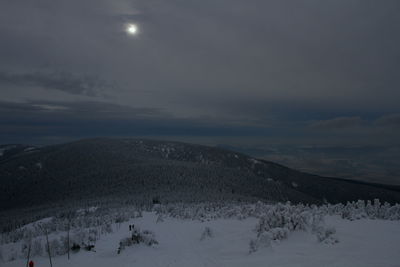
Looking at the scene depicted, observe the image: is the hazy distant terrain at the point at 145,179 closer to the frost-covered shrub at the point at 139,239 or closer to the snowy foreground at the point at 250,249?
the snowy foreground at the point at 250,249

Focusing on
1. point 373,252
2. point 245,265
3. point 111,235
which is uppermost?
point 373,252

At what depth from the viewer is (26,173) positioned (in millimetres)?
118125

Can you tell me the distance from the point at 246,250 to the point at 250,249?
1.50 ft

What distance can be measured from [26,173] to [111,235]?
123 metres

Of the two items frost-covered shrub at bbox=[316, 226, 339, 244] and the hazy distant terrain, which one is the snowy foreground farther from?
the hazy distant terrain

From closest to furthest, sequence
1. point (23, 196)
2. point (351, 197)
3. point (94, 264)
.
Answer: point (94, 264), point (23, 196), point (351, 197)

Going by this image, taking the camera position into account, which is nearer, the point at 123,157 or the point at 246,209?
the point at 246,209

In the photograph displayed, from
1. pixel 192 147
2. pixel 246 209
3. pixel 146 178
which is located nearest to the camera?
pixel 246 209

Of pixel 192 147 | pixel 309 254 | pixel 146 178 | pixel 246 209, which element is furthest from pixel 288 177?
pixel 309 254

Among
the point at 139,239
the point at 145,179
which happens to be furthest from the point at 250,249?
the point at 145,179

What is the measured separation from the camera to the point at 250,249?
10836 mm

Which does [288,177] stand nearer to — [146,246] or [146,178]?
[146,178]

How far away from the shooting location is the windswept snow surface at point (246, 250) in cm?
873

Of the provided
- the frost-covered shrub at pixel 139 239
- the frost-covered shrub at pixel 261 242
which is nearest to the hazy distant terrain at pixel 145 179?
the frost-covered shrub at pixel 139 239
